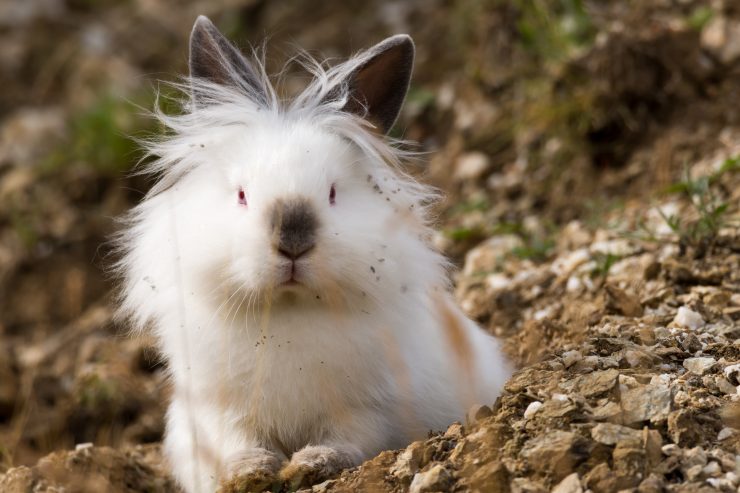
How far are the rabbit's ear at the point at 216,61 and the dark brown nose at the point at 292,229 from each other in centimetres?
93

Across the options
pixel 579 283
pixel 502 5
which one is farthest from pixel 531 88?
pixel 579 283

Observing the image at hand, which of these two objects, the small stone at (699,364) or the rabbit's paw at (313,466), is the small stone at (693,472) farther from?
the rabbit's paw at (313,466)

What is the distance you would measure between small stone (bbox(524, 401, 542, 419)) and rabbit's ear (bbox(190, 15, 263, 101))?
1.80 metres

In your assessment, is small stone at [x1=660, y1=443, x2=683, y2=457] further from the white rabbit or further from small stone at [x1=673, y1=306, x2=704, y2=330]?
small stone at [x1=673, y1=306, x2=704, y2=330]

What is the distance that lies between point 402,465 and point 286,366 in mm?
620

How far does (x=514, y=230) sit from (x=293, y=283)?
326cm

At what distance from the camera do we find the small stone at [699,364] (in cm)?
→ 388

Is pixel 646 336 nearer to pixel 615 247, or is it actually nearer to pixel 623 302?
pixel 623 302

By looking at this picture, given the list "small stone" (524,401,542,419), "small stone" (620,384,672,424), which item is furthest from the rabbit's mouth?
"small stone" (620,384,672,424)

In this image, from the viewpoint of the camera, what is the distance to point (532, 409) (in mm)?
3498

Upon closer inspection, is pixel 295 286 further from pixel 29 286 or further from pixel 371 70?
pixel 29 286

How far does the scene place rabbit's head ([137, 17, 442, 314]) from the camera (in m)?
3.64

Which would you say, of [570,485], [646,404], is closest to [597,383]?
[646,404]

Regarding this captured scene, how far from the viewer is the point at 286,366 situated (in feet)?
12.6
